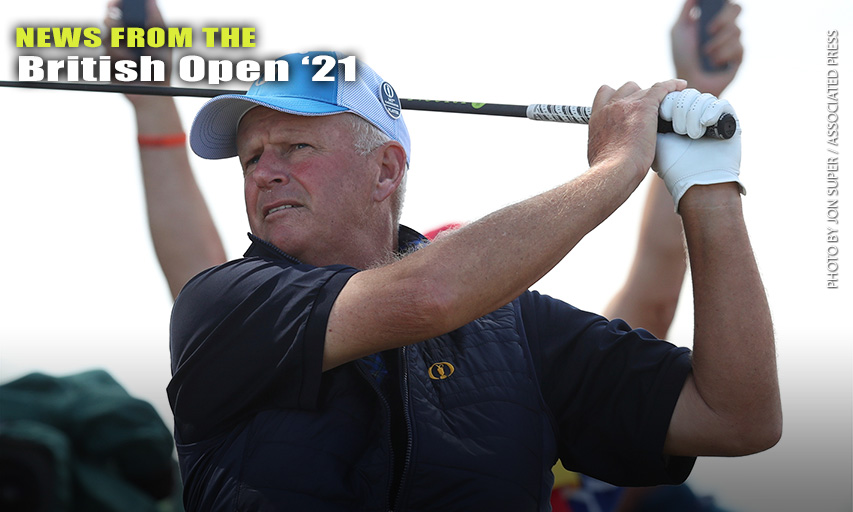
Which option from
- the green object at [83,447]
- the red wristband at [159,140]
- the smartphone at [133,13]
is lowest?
the green object at [83,447]

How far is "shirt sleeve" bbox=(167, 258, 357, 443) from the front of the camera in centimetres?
166

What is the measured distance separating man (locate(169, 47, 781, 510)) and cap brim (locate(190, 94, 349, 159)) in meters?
0.01

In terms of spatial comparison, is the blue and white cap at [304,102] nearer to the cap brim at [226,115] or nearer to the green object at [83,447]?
the cap brim at [226,115]

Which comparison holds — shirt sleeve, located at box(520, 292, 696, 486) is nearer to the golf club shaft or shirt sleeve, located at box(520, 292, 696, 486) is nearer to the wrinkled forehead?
the golf club shaft

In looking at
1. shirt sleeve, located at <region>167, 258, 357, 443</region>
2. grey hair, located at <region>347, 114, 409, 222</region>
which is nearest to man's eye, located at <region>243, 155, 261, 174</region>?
grey hair, located at <region>347, 114, 409, 222</region>

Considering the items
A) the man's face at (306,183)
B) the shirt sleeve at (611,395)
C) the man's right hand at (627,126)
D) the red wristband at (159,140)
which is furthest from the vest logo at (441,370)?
the red wristband at (159,140)

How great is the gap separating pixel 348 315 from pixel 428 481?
16.3 inches

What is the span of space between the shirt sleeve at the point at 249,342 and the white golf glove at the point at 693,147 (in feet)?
Result: 2.72

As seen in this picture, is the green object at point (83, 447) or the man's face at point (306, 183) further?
the green object at point (83, 447)

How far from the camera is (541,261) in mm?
1585

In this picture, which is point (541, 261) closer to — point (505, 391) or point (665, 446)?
point (505, 391)

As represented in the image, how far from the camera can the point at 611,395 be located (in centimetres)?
205

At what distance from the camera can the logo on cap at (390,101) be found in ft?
8.11

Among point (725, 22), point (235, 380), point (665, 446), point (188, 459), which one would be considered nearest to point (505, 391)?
point (665, 446)
